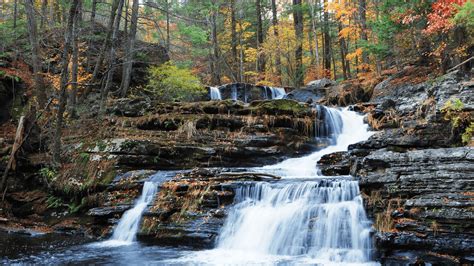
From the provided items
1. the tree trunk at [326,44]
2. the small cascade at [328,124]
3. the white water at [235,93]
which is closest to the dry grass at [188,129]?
the small cascade at [328,124]

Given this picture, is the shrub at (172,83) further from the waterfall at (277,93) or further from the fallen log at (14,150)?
the fallen log at (14,150)

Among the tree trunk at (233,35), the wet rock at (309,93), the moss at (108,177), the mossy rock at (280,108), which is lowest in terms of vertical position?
the moss at (108,177)

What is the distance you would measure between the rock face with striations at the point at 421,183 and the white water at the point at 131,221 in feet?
15.1

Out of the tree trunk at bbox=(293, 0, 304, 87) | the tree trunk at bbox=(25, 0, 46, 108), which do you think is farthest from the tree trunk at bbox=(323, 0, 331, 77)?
the tree trunk at bbox=(25, 0, 46, 108)

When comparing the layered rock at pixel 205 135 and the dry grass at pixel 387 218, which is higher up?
the layered rock at pixel 205 135

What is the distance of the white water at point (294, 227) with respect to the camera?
6.91 meters

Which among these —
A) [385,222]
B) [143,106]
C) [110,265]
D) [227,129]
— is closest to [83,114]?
[143,106]

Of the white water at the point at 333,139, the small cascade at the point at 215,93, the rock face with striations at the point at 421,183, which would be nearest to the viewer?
the rock face with striations at the point at 421,183

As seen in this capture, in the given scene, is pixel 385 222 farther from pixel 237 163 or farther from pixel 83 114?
pixel 83 114

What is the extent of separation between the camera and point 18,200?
1082 centimetres

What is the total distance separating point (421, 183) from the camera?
7.05 metres

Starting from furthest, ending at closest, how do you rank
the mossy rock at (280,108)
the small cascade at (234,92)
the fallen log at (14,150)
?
the small cascade at (234,92), the mossy rock at (280,108), the fallen log at (14,150)

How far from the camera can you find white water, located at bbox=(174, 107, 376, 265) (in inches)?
272

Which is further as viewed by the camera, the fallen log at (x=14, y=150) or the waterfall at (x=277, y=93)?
the waterfall at (x=277, y=93)
